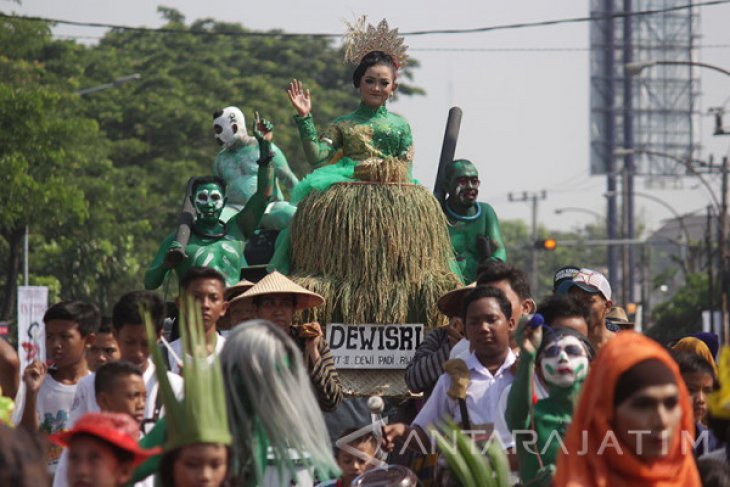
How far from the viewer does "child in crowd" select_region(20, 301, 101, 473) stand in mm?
8102

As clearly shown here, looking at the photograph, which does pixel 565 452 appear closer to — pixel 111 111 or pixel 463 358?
pixel 463 358

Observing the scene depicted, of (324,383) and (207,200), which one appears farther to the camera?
(207,200)

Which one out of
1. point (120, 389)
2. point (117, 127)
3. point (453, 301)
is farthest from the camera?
point (117, 127)

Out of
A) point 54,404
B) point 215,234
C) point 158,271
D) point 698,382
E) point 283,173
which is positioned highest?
point 283,173

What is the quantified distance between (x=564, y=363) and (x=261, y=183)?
14.0ft

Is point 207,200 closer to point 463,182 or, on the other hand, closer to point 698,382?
point 463,182

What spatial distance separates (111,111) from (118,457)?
129 feet

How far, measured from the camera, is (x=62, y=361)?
8.33 metres

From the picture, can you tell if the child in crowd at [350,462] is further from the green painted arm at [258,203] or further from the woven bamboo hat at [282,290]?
the green painted arm at [258,203]

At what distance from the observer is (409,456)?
8367mm

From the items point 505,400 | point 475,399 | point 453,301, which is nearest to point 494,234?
point 453,301

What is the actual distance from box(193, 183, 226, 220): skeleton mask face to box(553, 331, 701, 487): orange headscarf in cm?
542

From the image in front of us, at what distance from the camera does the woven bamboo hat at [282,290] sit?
28.8ft

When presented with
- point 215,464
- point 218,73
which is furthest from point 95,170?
point 215,464
